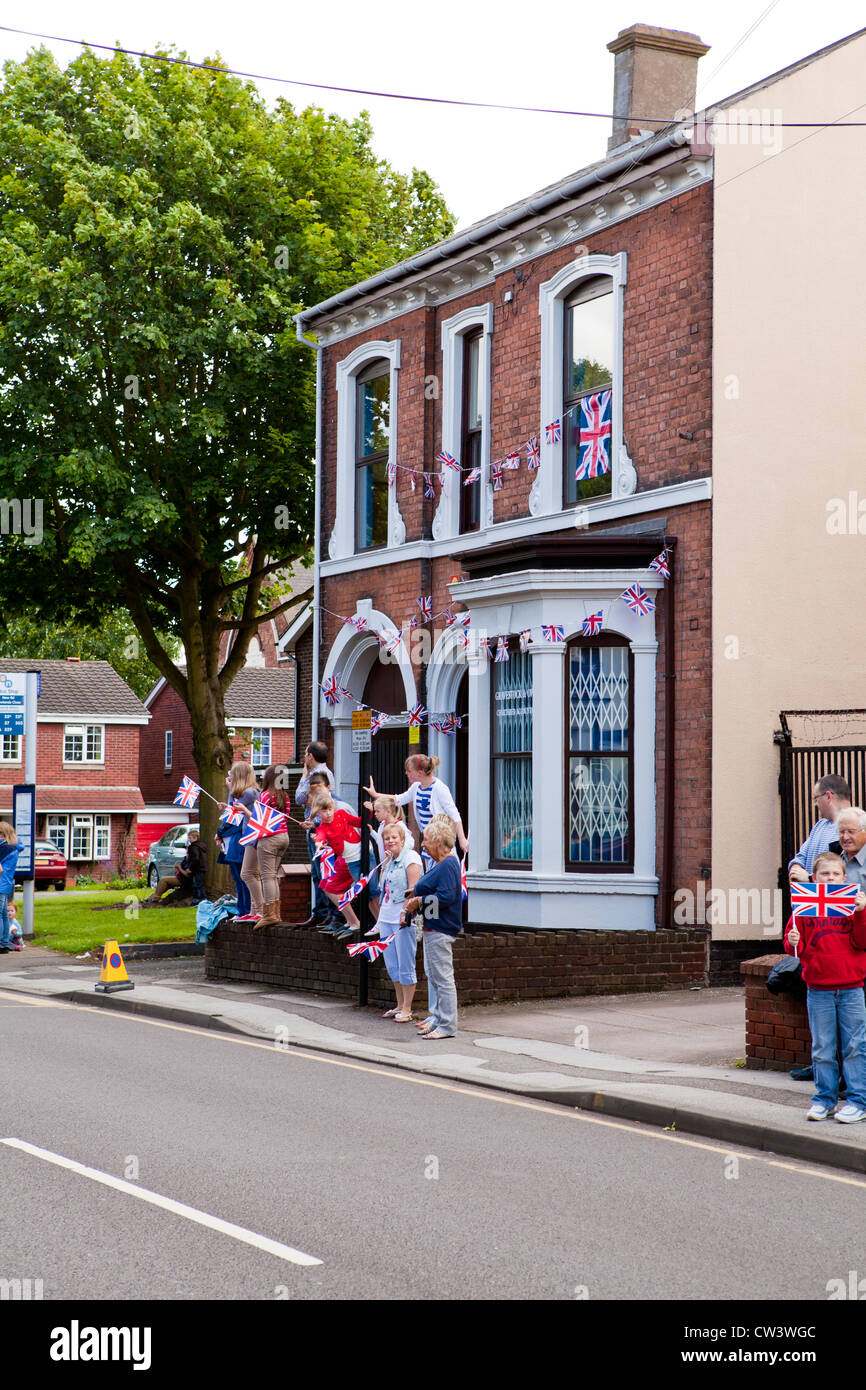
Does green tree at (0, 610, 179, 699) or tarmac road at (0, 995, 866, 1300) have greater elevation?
green tree at (0, 610, 179, 699)

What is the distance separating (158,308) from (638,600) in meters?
12.1

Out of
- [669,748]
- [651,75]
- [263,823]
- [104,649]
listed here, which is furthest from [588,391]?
[104,649]

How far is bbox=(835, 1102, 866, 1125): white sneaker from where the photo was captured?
8.48 m

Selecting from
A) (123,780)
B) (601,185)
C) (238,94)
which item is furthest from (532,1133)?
(123,780)

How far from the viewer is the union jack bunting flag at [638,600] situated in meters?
15.3

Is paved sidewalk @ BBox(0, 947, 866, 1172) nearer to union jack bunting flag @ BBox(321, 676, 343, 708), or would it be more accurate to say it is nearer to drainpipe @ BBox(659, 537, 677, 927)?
drainpipe @ BBox(659, 537, 677, 927)

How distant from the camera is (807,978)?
8.83 metres

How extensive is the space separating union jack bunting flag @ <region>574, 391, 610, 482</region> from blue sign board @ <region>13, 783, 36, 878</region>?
10.3 meters

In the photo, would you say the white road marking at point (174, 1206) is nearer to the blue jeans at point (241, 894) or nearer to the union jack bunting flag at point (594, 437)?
the blue jeans at point (241, 894)

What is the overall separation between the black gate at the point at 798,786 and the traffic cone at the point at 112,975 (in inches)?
262

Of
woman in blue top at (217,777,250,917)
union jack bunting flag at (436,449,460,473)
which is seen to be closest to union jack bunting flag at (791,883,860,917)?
woman in blue top at (217,777,250,917)

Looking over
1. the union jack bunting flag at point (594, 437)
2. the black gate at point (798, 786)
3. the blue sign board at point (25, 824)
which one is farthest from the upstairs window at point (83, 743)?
the black gate at point (798, 786)

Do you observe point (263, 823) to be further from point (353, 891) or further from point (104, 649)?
point (104, 649)
